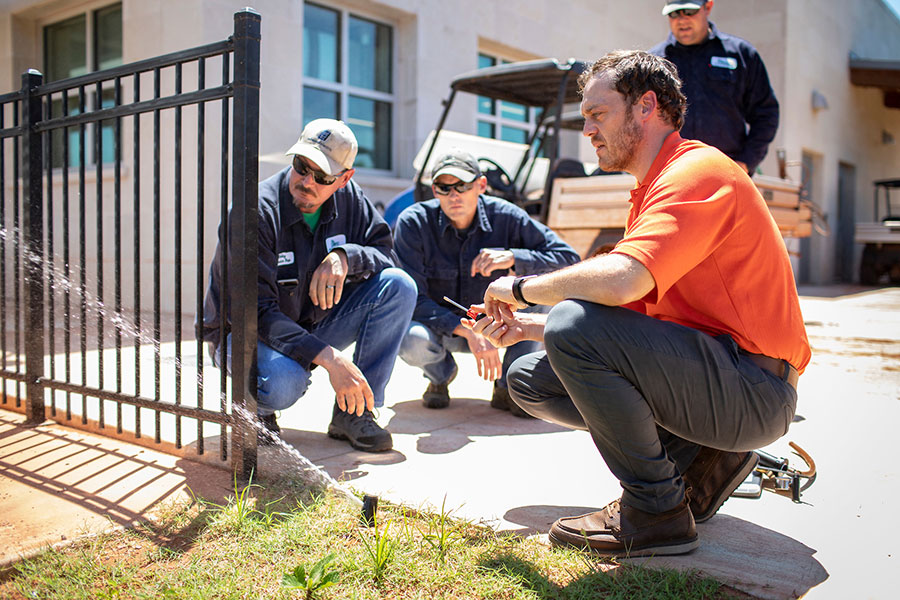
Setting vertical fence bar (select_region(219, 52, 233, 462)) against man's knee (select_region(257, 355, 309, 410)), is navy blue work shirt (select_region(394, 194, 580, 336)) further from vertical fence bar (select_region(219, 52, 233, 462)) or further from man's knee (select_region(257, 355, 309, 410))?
vertical fence bar (select_region(219, 52, 233, 462))

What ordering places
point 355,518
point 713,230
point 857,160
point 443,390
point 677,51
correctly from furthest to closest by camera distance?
point 857,160
point 677,51
point 443,390
point 355,518
point 713,230

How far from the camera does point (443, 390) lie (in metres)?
3.88

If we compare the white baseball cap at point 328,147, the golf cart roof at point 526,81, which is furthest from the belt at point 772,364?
the golf cart roof at point 526,81

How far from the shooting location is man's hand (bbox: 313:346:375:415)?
2.62 m

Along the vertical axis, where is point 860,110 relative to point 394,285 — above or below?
above

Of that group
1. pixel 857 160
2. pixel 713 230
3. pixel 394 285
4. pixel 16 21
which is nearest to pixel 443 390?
pixel 394 285

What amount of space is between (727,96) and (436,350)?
2223mm

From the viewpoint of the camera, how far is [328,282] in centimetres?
296

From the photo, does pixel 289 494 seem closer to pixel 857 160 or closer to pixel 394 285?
pixel 394 285

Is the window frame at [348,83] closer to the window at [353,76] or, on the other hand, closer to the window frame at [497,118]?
the window at [353,76]

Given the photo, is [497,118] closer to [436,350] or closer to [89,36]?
[89,36]

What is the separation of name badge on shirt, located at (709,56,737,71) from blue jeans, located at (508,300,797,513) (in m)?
2.62

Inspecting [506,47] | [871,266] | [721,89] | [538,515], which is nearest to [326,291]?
[538,515]

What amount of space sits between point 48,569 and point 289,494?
76cm
